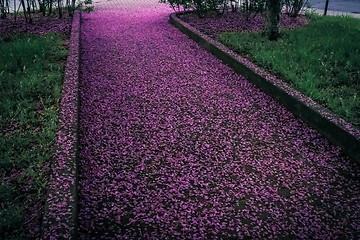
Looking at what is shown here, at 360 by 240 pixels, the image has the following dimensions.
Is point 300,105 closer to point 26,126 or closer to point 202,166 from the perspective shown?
point 202,166

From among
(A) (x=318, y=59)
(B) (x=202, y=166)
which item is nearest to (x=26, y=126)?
(B) (x=202, y=166)

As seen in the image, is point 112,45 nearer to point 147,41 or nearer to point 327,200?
point 147,41

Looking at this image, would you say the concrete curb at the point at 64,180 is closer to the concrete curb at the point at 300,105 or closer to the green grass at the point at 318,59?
the concrete curb at the point at 300,105

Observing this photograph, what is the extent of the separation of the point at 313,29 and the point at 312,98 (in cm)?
468

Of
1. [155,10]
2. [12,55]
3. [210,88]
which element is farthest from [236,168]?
[155,10]

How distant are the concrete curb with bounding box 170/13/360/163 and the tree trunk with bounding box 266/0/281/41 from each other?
143 centimetres

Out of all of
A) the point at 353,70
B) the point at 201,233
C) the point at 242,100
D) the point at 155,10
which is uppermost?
the point at 155,10

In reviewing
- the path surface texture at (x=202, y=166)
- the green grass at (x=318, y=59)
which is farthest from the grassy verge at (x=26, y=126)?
the green grass at (x=318, y=59)

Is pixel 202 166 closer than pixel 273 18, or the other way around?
pixel 202 166

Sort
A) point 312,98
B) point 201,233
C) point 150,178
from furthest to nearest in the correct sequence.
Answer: point 312,98 → point 150,178 → point 201,233

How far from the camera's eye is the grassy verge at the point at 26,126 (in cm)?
244

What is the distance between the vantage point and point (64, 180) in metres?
2.71

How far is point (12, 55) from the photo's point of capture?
5539 millimetres

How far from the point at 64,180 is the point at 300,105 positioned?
3.16 metres
